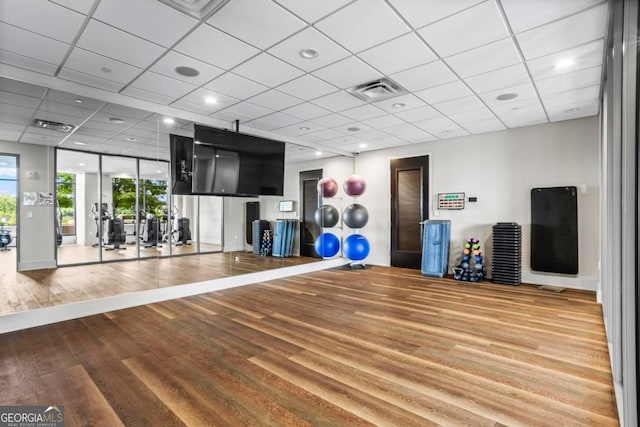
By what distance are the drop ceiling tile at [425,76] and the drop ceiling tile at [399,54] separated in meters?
0.13

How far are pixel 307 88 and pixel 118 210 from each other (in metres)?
3.87

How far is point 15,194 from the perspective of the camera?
443 cm

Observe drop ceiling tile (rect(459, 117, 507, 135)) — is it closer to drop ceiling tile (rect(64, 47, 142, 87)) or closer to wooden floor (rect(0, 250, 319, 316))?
wooden floor (rect(0, 250, 319, 316))

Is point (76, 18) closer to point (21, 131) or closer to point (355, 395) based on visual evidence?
point (21, 131)

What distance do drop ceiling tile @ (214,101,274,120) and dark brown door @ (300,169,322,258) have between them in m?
3.09

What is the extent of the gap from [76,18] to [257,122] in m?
3.44

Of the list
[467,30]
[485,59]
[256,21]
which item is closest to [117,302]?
[256,21]

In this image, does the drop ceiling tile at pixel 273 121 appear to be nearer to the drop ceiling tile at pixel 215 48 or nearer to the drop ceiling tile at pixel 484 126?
the drop ceiling tile at pixel 215 48

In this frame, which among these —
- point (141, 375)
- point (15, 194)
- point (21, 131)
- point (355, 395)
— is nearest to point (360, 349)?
point (355, 395)

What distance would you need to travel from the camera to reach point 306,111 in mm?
5520

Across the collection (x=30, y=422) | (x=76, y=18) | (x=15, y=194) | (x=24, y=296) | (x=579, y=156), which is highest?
(x=76, y=18)

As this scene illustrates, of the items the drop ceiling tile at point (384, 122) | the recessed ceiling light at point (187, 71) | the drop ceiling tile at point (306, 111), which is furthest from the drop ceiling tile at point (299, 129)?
the recessed ceiling light at point (187, 71)

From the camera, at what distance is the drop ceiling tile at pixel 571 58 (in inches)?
Result: 134

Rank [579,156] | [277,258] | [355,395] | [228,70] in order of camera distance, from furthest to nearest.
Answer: [277,258]
[579,156]
[228,70]
[355,395]
